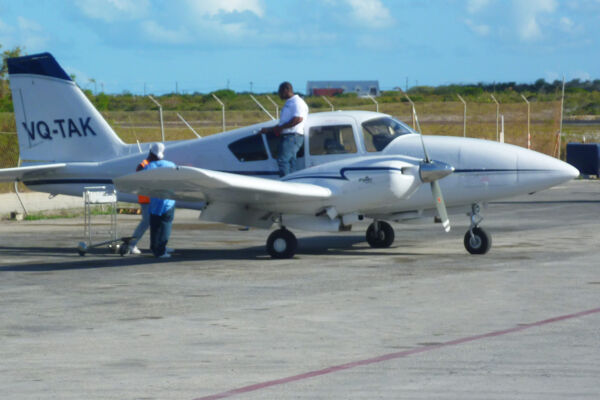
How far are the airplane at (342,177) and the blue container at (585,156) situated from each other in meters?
19.9

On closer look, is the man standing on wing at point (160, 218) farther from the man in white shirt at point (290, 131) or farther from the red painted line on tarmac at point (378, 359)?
the red painted line on tarmac at point (378, 359)

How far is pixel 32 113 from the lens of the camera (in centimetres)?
1750

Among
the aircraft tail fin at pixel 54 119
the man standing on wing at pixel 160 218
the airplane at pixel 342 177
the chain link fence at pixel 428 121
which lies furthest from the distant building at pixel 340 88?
the man standing on wing at pixel 160 218

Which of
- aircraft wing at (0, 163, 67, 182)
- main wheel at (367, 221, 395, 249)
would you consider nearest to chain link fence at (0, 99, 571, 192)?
main wheel at (367, 221, 395, 249)

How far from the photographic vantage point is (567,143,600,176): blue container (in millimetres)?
34188

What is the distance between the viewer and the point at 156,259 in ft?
49.0

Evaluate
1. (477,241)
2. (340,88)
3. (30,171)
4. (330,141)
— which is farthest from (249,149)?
(340,88)

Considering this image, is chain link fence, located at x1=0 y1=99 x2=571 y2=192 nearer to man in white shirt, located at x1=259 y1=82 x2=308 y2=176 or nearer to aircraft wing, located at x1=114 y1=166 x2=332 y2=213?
man in white shirt, located at x1=259 y1=82 x2=308 y2=176

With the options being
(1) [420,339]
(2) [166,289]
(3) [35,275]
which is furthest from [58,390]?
(3) [35,275]

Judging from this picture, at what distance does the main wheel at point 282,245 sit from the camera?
14562 millimetres

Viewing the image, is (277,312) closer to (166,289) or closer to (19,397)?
(166,289)

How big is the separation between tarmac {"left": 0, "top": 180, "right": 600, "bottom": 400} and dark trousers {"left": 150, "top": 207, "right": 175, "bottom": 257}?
0.34 metres

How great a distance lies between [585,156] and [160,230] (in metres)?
23.4

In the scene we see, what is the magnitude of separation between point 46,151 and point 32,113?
0.75 metres
